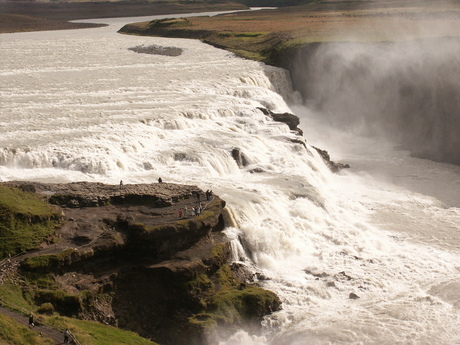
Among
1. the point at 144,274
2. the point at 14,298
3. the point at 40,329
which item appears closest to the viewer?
the point at 40,329

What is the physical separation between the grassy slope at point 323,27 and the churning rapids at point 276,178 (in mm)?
15314

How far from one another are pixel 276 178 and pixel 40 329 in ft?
65.7

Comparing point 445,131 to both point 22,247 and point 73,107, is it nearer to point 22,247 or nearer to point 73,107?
point 73,107

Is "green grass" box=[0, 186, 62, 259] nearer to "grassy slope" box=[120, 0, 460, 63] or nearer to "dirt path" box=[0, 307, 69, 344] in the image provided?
"dirt path" box=[0, 307, 69, 344]

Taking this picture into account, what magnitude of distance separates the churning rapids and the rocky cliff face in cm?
135

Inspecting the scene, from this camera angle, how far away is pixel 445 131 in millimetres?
52156

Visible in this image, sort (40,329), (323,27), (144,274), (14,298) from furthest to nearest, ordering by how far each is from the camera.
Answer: (323,27) → (144,274) → (14,298) → (40,329)

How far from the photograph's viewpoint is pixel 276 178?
122 ft

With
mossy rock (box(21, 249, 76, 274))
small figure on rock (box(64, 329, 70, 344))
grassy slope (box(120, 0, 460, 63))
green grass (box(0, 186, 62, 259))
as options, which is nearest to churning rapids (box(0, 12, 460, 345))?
green grass (box(0, 186, 62, 259))

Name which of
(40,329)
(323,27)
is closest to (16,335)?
(40,329)

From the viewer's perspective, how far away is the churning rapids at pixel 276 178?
26297mm

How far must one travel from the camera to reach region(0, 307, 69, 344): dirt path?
1925 cm

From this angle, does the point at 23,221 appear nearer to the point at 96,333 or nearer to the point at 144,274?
the point at 144,274

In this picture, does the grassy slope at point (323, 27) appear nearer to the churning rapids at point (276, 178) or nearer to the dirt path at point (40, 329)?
the churning rapids at point (276, 178)
